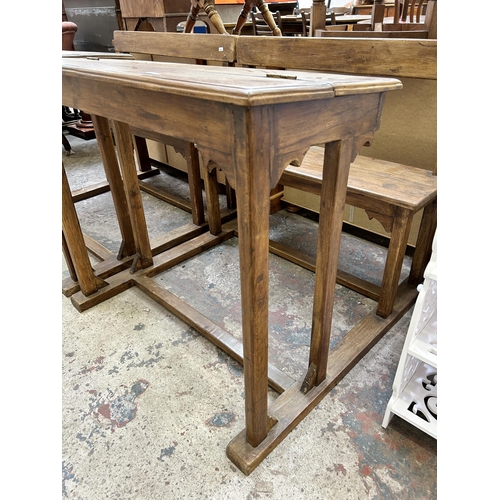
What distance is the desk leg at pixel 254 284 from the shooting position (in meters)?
0.71

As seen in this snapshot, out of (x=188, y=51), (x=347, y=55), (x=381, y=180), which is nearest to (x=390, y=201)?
(x=381, y=180)

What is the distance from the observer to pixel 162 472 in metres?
1.08

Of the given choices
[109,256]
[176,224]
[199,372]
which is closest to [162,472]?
[199,372]

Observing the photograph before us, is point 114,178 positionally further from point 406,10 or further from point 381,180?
point 406,10

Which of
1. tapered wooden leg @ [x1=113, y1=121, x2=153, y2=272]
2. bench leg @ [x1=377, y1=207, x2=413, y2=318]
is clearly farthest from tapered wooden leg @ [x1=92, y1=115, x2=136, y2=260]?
bench leg @ [x1=377, y1=207, x2=413, y2=318]

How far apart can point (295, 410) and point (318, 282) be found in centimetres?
44

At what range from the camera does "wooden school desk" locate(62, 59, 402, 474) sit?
2.22 feet

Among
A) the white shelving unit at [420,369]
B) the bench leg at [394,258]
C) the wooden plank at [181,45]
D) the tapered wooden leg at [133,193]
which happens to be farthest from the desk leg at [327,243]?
the wooden plank at [181,45]

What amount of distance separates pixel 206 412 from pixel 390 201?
3.37ft

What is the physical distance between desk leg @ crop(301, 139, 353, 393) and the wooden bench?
489 millimetres

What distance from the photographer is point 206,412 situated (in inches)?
49.3

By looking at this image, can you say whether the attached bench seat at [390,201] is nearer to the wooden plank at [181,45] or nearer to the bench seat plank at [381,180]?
the bench seat plank at [381,180]

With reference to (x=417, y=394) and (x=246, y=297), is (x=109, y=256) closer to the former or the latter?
(x=246, y=297)

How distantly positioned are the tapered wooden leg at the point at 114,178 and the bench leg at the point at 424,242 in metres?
1.46
